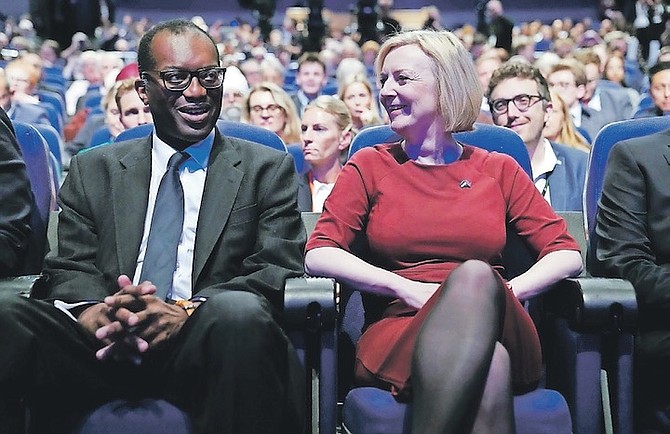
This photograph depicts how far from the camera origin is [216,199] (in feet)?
7.50

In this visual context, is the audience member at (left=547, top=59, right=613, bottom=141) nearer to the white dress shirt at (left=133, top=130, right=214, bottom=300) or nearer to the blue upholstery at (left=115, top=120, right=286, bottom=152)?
the blue upholstery at (left=115, top=120, right=286, bottom=152)

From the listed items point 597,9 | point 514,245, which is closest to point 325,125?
point 514,245

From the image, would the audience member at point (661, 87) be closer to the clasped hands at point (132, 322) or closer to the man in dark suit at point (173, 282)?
the man in dark suit at point (173, 282)

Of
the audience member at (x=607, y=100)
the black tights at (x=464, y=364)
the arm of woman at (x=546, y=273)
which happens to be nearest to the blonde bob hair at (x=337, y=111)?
the arm of woman at (x=546, y=273)

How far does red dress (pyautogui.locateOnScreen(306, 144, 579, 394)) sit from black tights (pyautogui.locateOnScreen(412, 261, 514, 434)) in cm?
25

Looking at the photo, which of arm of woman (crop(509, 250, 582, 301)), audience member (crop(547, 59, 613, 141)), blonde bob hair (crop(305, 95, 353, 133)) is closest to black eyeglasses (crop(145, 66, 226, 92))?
arm of woman (crop(509, 250, 582, 301))

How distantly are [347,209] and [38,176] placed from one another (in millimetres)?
828

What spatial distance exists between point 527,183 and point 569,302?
1.02 ft

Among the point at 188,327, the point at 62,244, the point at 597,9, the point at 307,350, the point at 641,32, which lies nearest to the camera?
the point at 188,327

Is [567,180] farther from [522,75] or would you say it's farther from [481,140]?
[481,140]

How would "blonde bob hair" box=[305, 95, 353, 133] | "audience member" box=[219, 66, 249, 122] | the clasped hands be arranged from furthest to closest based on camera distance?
"audience member" box=[219, 66, 249, 122], "blonde bob hair" box=[305, 95, 353, 133], the clasped hands

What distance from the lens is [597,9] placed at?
18641 millimetres

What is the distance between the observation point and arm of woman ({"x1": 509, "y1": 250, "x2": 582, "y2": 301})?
2.17 m

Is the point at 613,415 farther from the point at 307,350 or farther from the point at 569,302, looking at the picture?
the point at 307,350
